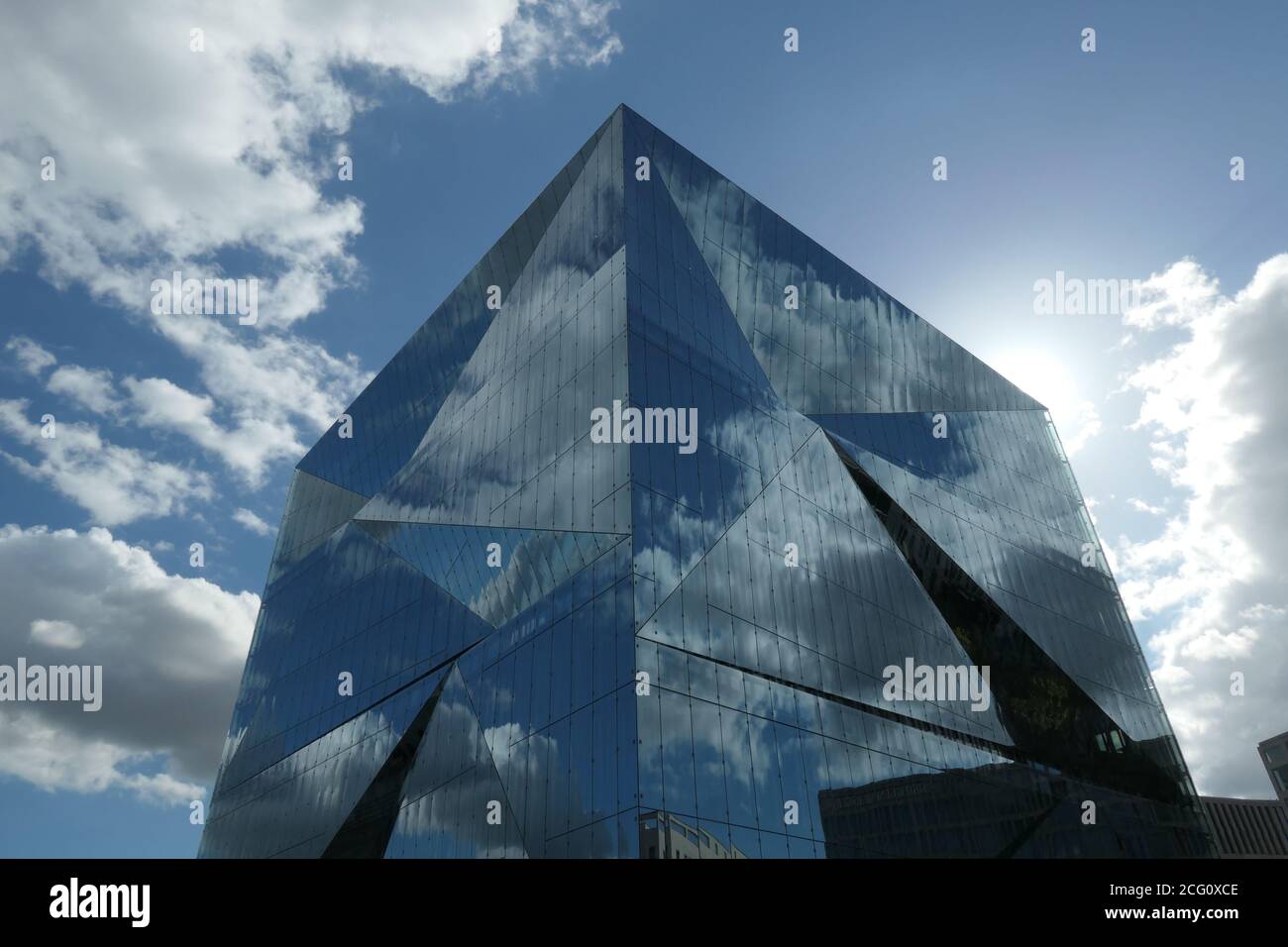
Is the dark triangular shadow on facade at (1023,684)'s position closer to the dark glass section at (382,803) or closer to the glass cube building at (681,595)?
the glass cube building at (681,595)

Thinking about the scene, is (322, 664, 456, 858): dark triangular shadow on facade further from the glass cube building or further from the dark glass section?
the glass cube building

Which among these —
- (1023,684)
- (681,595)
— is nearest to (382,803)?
(681,595)

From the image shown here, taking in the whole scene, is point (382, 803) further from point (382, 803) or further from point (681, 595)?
point (681, 595)

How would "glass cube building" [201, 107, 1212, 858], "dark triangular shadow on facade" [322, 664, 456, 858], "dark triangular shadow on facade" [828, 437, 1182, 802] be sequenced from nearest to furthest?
"glass cube building" [201, 107, 1212, 858], "dark triangular shadow on facade" [322, 664, 456, 858], "dark triangular shadow on facade" [828, 437, 1182, 802]

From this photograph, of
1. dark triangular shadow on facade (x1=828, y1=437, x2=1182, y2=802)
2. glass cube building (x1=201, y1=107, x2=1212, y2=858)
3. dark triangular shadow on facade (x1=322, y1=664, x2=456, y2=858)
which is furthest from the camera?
dark triangular shadow on facade (x1=828, y1=437, x2=1182, y2=802)

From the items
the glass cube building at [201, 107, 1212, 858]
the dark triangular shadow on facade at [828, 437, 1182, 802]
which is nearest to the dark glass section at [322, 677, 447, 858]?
the glass cube building at [201, 107, 1212, 858]

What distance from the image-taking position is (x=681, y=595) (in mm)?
24672

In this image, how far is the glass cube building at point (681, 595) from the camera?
2419 cm

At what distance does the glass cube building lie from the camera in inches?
952
